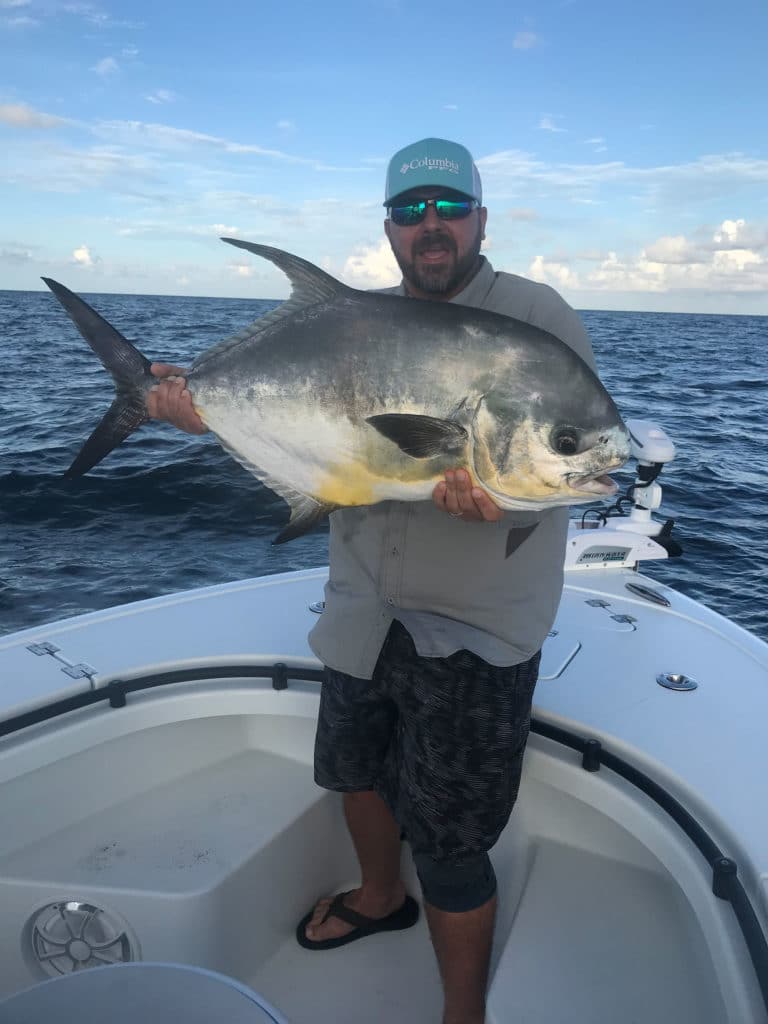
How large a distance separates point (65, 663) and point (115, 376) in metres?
1.40

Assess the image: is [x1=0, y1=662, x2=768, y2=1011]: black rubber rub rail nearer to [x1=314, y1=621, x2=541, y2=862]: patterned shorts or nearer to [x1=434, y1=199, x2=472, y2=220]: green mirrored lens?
[x1=314, y1=621, x2=541, y2=862]: patterned shorts

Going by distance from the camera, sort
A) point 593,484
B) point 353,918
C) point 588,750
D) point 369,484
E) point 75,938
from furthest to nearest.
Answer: point 353,918 → point 75,938 → point 588,750 → point 369,484 → point 593,484

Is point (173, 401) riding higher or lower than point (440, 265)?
lower

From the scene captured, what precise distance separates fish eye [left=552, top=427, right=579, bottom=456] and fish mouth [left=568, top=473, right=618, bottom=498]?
0.23ft

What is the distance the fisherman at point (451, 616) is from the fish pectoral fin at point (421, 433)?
0.21 metres

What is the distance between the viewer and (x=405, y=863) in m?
3.44

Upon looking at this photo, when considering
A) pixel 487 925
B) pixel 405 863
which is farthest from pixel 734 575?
pixel 487 925

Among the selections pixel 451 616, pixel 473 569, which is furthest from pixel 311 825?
pixel 473 569

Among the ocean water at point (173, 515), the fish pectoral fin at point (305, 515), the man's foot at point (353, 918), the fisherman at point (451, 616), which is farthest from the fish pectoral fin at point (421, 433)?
the ocean water at point (173, 515)

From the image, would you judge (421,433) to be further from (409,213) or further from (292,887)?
(292,887)

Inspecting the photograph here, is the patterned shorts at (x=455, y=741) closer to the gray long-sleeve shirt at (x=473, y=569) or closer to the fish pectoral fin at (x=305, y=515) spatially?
the gray long-sleeve shirt at (x=473, y=569)

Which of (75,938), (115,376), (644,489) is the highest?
(115,376)

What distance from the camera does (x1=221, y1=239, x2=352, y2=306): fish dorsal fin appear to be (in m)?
2.22

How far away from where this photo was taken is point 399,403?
6.82ft
